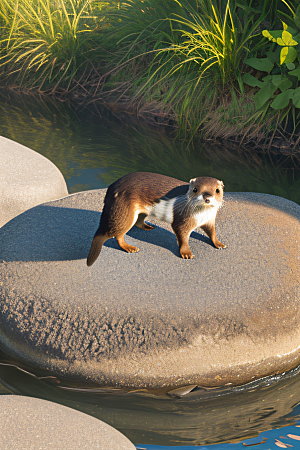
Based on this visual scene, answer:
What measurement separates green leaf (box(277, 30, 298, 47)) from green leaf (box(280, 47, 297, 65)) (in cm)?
5

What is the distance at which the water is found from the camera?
195cm

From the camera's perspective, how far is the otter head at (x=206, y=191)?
2.08 m

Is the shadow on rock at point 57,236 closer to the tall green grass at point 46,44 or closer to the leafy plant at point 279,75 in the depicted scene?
the leafy plant at point 279,75

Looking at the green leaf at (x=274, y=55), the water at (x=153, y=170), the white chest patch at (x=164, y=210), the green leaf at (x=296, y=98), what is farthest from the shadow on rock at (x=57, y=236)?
the green leaf at (x=274, y=55)

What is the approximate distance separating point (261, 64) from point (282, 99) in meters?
0.42

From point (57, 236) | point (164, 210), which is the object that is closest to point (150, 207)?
point (164, 210)

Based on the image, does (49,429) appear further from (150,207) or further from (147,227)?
(147,227)

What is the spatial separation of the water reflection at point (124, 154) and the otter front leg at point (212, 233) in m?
1.64

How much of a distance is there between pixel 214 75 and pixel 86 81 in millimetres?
2048

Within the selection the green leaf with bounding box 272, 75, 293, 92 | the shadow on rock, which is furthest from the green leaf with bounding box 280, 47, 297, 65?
the shadow on rock

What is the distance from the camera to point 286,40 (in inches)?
167

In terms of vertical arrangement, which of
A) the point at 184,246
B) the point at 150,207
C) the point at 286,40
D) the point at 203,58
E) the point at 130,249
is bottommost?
the point at 130,249

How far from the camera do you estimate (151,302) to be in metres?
2.18

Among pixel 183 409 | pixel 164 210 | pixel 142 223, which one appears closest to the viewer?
pixel 183 409
